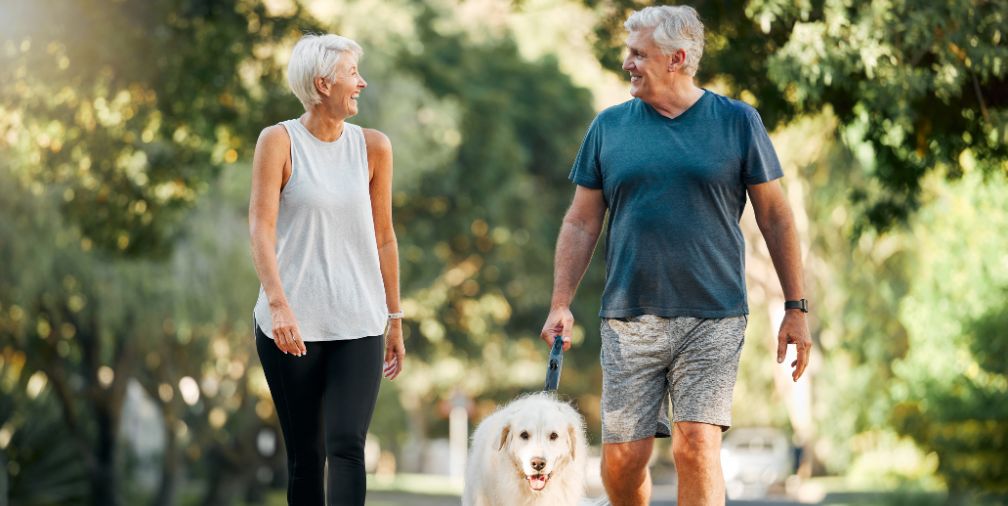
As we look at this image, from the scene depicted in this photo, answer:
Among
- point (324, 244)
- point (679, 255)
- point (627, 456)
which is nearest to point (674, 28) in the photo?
point (679, 255)

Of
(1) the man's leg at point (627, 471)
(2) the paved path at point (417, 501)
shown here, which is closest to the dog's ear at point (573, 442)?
(1) the man's leg at point (627, 471)

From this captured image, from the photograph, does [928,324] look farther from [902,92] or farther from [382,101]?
[902,92]

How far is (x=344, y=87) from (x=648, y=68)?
1.15 m

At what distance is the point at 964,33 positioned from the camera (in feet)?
35.1

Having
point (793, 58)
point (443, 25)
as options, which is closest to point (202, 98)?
point (793, 58)

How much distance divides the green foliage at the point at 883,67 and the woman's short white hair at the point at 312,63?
5.22 m

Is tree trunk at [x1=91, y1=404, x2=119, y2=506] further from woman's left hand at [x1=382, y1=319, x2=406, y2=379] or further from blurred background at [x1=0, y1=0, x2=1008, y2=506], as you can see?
woman's left hand at [x1=382, y1=319, x2=406, y2=379]

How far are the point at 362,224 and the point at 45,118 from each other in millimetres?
12036

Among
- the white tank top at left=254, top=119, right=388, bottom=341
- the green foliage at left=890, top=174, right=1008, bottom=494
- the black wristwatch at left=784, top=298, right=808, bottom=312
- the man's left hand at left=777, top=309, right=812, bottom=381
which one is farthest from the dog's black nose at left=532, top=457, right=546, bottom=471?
the green foliage at left=890, top=174, right=1008, bottom=494

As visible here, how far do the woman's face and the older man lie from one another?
98cm

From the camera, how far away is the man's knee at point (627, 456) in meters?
6.64

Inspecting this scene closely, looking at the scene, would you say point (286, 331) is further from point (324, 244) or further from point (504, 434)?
point (504, 434)

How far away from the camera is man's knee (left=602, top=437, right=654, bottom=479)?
6.64 meters

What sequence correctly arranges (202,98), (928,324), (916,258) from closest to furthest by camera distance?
(202,98) < (928,324) < (916,258)
